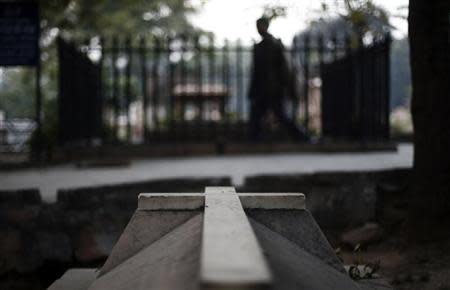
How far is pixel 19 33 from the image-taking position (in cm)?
730

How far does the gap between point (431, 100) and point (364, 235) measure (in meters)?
1.39

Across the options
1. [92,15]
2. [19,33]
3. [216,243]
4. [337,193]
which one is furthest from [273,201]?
[92,15]

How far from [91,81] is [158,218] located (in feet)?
25.0

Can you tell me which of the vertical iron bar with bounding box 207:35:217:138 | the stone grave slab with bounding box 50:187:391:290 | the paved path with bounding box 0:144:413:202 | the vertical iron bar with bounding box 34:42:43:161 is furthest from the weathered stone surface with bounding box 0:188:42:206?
the vertical iron bar with bounding box 207:35:217:138

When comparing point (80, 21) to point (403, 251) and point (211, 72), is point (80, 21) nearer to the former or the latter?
point (211, 72)

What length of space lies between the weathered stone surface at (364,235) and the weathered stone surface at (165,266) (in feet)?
8.76

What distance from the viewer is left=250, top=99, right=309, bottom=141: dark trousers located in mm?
10602

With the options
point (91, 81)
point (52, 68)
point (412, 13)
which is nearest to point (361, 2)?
point (412, 13)

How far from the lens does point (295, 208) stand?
127 inches

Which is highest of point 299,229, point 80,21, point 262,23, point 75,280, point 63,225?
point 80,21

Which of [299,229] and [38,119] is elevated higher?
[38,119]

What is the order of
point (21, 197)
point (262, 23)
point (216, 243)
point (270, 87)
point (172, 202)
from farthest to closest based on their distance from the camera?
point (270, 87) → point (262, 23) → point (21, 197) → point (172, 202) → point (216, 243)

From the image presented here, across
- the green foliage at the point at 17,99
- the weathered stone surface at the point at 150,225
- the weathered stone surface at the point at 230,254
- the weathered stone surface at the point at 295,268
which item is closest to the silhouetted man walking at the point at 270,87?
the weathered stone surface at the point at 150,225

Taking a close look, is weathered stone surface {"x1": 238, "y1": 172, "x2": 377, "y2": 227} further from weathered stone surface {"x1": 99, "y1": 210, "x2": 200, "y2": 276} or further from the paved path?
weathered stone surface {"x1": 99, "y1": 210, "x2": 200, "y2": 276}
